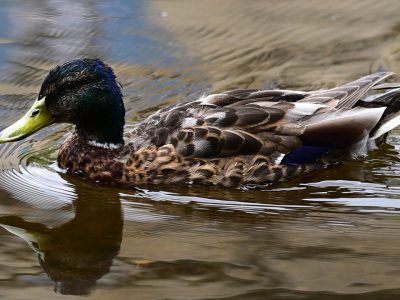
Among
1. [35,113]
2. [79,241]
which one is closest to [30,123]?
[35,113]

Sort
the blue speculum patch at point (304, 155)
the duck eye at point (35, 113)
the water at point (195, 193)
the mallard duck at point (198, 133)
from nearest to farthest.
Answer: the water at point (195, 193), the mallard duck at point (198, 133), the duck eye at point (35, 113), the blue speculum patch at point (304, 155)

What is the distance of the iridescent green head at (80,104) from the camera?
7727mm

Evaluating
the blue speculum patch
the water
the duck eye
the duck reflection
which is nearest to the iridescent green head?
the duck eye

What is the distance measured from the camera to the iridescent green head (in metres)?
7.73

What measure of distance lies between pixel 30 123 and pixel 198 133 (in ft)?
4.50

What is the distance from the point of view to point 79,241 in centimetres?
652

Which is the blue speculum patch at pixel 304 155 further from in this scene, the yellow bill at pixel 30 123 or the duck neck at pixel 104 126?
the yellow bill at pixel 30 123

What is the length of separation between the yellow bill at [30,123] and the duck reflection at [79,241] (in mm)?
696

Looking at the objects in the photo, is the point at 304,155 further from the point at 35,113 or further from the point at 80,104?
the point at 35,113

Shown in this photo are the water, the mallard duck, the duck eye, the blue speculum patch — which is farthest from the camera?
the blue speculum patch

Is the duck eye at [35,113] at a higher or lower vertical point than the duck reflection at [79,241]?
higher

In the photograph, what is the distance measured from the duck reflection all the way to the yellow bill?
0.70 metres

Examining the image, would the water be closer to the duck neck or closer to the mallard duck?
the mallard duck

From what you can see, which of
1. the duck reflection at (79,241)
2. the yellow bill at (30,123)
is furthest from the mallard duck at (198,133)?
the duck reflection at (79,241)
